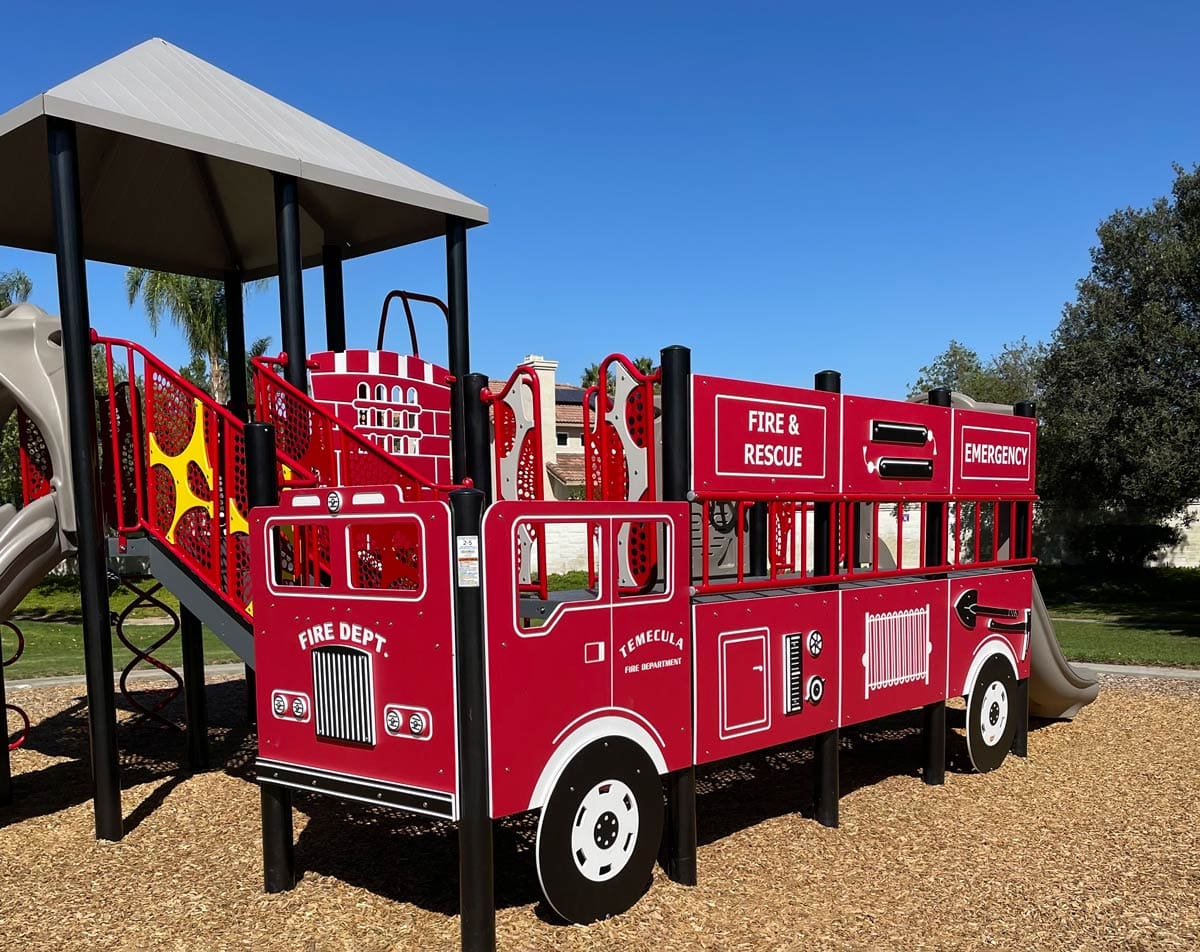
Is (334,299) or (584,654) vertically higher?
(334,299)

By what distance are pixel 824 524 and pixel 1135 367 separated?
2213cm

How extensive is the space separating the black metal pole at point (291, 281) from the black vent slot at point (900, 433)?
4.21 metres

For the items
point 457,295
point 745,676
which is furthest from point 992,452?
point 457,295

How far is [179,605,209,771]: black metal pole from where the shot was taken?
28.5 ft

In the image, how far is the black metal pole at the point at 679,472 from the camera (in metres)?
5.80

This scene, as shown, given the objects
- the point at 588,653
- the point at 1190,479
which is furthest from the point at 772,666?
the point at 1190,479

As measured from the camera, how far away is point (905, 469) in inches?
302

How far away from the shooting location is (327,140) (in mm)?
8359

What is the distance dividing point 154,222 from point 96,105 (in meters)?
3.50

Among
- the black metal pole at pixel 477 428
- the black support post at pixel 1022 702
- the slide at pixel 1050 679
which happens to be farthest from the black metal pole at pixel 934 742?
the black metal pole at pixel 477 428

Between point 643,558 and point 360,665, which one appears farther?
point 643,558

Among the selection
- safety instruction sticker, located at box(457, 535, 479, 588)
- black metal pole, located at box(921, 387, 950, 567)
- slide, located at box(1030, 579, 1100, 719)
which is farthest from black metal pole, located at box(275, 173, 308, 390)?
slide, located at box(1030, 579, 1100, 719)

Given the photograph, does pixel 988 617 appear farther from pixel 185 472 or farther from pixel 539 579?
pixel 185 472

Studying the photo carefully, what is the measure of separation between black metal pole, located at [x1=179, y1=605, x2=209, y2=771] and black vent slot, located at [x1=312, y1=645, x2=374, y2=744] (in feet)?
12.4
